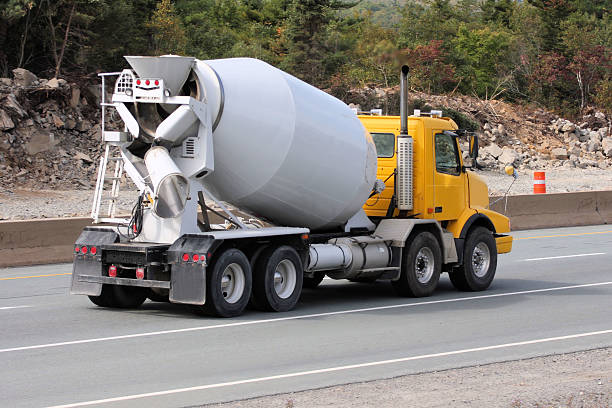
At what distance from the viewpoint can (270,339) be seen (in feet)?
36.1

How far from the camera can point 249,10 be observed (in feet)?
211

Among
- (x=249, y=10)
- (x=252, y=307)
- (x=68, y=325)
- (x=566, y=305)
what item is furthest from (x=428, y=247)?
(x=249, y=10)

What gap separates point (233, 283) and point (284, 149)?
1943 mm

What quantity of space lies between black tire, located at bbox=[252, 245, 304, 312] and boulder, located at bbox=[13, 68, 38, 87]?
2154 cm

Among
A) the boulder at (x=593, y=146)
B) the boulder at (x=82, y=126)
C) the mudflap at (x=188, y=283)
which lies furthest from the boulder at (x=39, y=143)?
the boulder at (x=593, y=146)

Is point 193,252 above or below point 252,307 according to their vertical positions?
above

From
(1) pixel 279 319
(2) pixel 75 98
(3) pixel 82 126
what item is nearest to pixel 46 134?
(3) pixel 82 126

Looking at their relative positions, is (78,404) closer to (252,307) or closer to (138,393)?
(138,393)

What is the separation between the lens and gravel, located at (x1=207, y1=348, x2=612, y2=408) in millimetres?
7875

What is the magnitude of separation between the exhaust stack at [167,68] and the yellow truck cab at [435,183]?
4261 mm

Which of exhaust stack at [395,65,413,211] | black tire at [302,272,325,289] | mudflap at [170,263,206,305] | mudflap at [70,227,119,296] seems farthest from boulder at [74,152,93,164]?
mudflap at [170,263,206,305]

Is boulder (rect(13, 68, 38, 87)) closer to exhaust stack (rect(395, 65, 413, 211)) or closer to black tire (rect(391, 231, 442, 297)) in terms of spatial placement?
exhaust stack (rect(395, 65, 413, 211))

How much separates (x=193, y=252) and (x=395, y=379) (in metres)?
3.86

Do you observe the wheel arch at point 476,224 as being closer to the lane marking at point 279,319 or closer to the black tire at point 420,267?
the black tire at point 420,267
